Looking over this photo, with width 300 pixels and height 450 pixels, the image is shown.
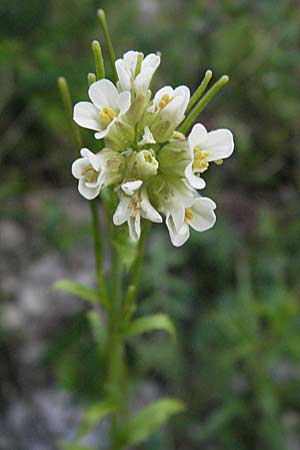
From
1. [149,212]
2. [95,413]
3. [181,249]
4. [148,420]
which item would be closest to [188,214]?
[149,212]

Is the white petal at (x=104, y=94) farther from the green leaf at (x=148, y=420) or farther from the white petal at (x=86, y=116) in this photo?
the green leaf at (x=148, y=420)

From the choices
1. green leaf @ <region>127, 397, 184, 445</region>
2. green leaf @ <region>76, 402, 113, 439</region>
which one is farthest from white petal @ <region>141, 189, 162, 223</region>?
green leaf @ <region>127, 397, 184, 445</region>

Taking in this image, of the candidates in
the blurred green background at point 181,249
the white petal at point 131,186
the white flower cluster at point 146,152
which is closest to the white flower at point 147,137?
the white flower cluster at point 146,152

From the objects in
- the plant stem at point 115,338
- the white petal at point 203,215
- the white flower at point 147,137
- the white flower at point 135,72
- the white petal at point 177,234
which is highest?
the white flower at point 135,72

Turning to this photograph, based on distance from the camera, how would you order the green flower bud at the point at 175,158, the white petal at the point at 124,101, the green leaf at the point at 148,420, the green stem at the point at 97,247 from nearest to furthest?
1. the white petal at the point at 124,101
2. the green flower bud at the point at 175,158
3. the green stem at the point at 97,247
4. the green leaf at the point at 148,420

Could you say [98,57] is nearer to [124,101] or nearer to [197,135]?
[124,101]

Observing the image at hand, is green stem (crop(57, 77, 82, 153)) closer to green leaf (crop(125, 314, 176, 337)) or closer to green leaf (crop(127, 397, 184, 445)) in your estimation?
green leaf (crop(125, 314, 176, 337))

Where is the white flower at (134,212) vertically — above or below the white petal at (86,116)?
below

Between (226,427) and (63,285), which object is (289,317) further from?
(63,285)
